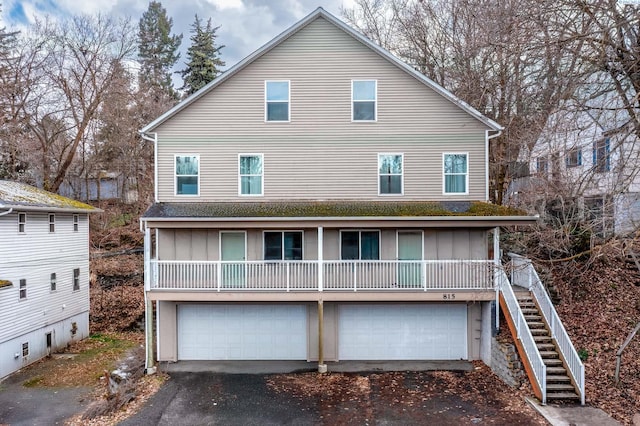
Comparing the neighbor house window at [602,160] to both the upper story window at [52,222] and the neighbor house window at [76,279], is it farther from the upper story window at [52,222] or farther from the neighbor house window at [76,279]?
the neighbor house window at [76,279]

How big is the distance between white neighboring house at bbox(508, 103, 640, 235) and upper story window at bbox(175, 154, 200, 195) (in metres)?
10.8

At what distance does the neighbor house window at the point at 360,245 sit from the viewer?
13.9 meters

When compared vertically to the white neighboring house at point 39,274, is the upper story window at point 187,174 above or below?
above

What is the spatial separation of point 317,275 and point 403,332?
3.67 m

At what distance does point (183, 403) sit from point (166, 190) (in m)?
6.93

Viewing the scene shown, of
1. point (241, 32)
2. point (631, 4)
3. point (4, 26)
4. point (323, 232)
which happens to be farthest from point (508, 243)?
point (4, 26)

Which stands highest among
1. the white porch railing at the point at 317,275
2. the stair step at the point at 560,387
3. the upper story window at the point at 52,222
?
the upper story window at the point at 52,222

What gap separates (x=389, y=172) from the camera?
14.1m

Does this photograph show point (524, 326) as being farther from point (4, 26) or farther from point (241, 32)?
point (4, 26)

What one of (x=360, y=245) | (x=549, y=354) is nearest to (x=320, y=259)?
(x=360, y=245)

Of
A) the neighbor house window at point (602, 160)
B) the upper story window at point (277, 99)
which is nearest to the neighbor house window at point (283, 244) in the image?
the upper story window at point (277, 99)

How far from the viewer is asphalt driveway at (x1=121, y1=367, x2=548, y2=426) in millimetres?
9914

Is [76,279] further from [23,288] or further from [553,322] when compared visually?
[553,322]

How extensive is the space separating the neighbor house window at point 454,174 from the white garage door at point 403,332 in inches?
158
